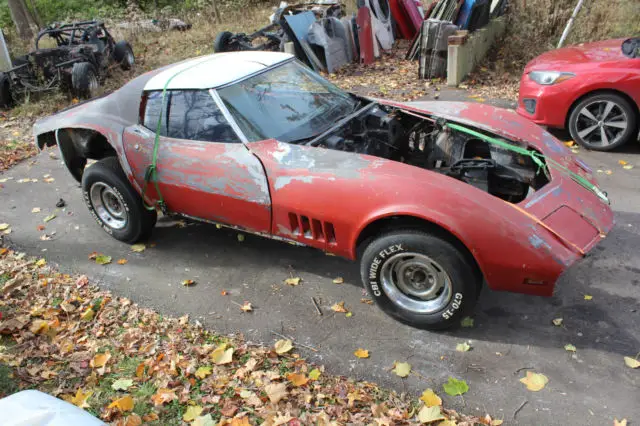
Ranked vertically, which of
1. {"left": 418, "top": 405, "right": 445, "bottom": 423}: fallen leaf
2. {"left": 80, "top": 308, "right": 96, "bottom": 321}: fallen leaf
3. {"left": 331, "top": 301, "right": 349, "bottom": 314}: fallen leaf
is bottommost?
{"left": 418, "top": 405, "right": 445, "bottom": 423}: fallen leaf

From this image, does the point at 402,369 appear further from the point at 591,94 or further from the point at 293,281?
the point at 591,94

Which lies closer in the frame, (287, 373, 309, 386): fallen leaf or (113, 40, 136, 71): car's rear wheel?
(287, 373, 309, 386): fallen leaf

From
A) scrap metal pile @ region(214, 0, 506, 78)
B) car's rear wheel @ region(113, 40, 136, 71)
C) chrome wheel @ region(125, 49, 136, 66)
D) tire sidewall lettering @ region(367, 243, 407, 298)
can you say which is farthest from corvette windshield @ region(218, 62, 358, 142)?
chrome wheel @ region(125, 49, 136, 66)

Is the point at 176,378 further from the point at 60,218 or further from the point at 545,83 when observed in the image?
the point at 545,83

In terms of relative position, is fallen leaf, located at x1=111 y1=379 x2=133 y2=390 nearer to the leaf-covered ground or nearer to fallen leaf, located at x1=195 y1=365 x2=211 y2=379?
the leaf-covered ground

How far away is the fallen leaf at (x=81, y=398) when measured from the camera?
9.41ft

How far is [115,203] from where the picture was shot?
4.69m

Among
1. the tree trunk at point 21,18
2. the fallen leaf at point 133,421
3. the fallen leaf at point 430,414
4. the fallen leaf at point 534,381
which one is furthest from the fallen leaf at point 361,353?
the tree trunk at point 21,18

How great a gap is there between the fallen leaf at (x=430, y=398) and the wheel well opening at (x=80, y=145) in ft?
11.9

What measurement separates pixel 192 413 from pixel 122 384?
1.90 ft

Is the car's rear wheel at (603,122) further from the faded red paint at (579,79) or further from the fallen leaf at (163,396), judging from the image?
the fallen leaf at (163,396)

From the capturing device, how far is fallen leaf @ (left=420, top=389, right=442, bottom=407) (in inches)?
108

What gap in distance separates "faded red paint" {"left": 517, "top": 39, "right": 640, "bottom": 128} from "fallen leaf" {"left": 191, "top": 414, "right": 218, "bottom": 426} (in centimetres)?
502

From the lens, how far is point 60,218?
5312mm
